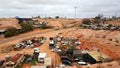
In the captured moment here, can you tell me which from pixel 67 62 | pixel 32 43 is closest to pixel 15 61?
pixel 67 62

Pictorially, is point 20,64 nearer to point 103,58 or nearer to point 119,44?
point 103,58

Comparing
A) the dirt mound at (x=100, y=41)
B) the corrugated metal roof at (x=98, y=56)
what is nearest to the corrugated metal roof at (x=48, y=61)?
the corrugated metal roof at (x=98, y=56)

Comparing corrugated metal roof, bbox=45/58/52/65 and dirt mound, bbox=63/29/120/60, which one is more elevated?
dirt mound, bbox=63/29/120/60

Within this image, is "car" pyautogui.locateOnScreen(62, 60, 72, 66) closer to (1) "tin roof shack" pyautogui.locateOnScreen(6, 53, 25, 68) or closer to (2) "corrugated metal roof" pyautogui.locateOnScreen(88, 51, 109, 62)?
(2) "corrugated metal roof" pyautogui.locateOnScreen(88, 51, 109, 62)

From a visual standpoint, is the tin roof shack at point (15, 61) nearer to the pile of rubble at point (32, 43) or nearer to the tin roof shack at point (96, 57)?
the pile of rubble at point (32, 43)

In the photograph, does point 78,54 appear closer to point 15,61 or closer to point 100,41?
point 100,41

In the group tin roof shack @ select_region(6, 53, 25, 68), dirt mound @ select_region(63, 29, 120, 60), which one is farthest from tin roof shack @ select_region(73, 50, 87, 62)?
tin roof shack @ select_region(6, 53, 25, 68)

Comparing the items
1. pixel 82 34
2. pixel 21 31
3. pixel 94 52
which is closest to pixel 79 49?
pixel 94 52

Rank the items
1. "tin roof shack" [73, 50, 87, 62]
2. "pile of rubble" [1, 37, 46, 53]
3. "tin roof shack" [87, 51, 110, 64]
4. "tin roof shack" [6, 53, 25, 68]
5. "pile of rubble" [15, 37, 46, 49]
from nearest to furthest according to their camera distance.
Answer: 1. "tin roof shack" [6, 53, 25, 68]
2. "tin roof shack" [87, 51, 110, 64]
3. "tin roof shack" [73, 50, 87, 62]
4. "pile of rubble" [1, 37, 46, 53]
5. "pile of rubble" [15, 37, 46, 49]
